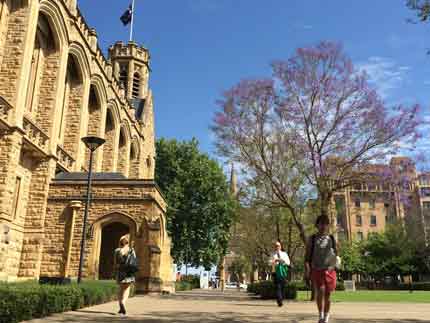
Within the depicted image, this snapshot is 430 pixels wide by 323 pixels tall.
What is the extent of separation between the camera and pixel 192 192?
3938 centimetres

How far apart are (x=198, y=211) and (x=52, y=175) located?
61.8 feet

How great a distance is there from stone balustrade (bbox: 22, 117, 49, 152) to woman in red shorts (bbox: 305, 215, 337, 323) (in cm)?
1557

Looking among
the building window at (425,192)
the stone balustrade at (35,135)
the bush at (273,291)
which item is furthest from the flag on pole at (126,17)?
the building window at (425,192)

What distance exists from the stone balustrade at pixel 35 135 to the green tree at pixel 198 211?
17215 millimetres

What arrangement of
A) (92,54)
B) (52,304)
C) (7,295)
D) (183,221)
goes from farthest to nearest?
1. (183,221)
2. (92,54)
3. (52,304)
4. (7,295)

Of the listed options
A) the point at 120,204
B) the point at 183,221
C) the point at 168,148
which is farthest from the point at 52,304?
the point at 168,148

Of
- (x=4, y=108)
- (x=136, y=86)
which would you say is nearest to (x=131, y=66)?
(x=136, y=86)

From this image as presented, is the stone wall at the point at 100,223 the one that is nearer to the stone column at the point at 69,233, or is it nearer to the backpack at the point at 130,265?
the stone column at the point at 69,233

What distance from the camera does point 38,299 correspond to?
8.04 meters

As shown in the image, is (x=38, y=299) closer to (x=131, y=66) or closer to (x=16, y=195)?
(x=16, y=195)

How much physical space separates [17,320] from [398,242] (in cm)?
5044

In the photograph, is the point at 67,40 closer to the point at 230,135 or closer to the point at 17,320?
the point at 230,135

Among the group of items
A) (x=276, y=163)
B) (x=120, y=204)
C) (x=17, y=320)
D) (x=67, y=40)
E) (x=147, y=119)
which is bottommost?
(x=17, y=320)

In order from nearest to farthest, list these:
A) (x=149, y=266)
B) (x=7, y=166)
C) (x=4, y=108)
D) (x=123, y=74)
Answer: (x=7, y=166), (x=4, y=108), (x=149, y=266), (x=123, y=74)
